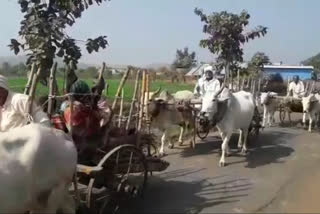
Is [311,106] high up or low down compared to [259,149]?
up

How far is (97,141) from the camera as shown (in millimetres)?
6770

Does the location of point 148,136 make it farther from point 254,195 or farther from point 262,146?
point 262,146

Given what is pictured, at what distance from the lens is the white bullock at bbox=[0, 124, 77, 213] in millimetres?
4754

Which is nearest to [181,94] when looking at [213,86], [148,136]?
[213,86]

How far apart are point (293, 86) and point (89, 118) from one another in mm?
13881

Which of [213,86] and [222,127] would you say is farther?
[213,86]

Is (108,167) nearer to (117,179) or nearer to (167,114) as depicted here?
(117,179)

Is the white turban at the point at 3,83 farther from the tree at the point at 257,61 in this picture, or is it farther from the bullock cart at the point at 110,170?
the tree at the point at 257,61

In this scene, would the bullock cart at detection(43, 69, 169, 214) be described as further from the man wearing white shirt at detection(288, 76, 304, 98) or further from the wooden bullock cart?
the man wearing white shirt at detection(288, 76, 304, 98)

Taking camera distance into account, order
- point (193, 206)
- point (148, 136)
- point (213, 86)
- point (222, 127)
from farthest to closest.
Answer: point (213, 86) → point (222, 127) → point (148, 136) → point (193, 206)

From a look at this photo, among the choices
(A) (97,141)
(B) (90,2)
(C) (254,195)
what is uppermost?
(B) (90,2)

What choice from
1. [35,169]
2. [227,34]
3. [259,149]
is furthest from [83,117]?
[227,34]

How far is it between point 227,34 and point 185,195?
975 centimetres

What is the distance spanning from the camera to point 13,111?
18.4ft
